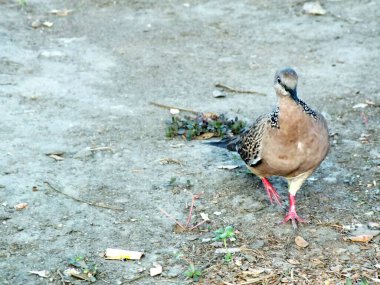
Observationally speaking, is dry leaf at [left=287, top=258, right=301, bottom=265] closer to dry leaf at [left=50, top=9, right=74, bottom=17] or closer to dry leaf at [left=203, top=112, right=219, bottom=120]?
dry leaf at [left=203, top=112, right=219, bottom=120]

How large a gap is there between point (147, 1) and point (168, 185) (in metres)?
4.77

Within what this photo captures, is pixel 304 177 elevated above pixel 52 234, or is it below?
above

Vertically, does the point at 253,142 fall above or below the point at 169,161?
above

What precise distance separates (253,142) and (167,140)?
1304 mm

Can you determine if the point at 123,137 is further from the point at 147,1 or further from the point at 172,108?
the point at 147,1

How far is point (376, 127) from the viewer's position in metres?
6.21

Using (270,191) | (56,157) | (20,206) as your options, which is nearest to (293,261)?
(270,191)

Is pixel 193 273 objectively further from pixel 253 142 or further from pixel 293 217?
pixel 253 142

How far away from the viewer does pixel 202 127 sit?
617 centimetres

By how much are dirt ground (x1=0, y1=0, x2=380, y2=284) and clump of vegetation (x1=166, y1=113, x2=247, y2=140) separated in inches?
4.0

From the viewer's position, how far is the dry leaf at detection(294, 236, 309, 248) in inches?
178

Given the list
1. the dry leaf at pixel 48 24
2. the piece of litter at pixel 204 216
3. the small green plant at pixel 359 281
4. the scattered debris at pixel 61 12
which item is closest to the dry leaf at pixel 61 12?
the scattered debris at pixel 61 12

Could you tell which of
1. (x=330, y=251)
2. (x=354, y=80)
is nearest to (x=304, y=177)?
(x=330, y=251)

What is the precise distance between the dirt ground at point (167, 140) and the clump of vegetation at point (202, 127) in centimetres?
10
